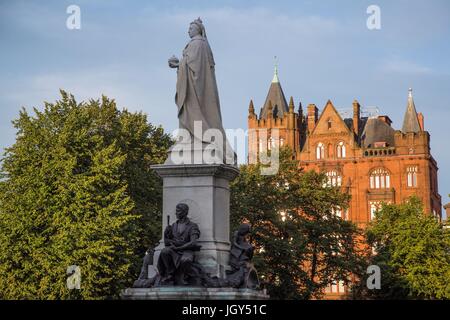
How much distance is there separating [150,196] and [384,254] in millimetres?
19376

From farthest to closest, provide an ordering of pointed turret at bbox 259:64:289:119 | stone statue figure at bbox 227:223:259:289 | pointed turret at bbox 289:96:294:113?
pointed turret at bbox 259:64:289:119 → pointed turret at bbox 289:96:294:113 → stone statue figure at bbox 227:223:259:289

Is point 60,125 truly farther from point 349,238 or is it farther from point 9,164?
point 349,238

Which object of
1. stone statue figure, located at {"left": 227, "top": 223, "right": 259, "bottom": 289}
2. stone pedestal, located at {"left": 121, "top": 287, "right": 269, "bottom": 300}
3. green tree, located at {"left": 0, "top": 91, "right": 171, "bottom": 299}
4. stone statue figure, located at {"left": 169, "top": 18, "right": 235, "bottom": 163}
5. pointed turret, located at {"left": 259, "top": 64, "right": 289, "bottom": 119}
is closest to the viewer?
stone pedestal, located at {"left": 121, "top": 287, "right": 269, "bottom": 300}

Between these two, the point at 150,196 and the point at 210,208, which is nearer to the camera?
the point at 210,208

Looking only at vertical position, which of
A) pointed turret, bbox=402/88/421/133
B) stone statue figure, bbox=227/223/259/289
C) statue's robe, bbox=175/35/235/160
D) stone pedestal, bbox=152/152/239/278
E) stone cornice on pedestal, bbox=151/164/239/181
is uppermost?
pointed turret, bbox=402/88/421/133

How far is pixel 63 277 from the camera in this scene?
112 ft

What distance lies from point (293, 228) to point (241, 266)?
28076 mm

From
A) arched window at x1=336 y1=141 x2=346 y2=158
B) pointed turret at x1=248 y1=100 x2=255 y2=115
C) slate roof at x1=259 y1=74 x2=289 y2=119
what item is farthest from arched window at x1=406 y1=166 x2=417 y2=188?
pointed turret at x1=248 y1=100 x2=255 y2=115

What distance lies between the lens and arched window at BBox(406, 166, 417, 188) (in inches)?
3403

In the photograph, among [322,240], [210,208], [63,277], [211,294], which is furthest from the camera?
[322,240]

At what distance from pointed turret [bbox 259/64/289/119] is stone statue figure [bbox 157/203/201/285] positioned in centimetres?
8009

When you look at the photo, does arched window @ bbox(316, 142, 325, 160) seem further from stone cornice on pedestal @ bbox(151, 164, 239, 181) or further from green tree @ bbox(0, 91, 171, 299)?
stone cornice on pedestal @ bbox(151, 164, 239, 181)
